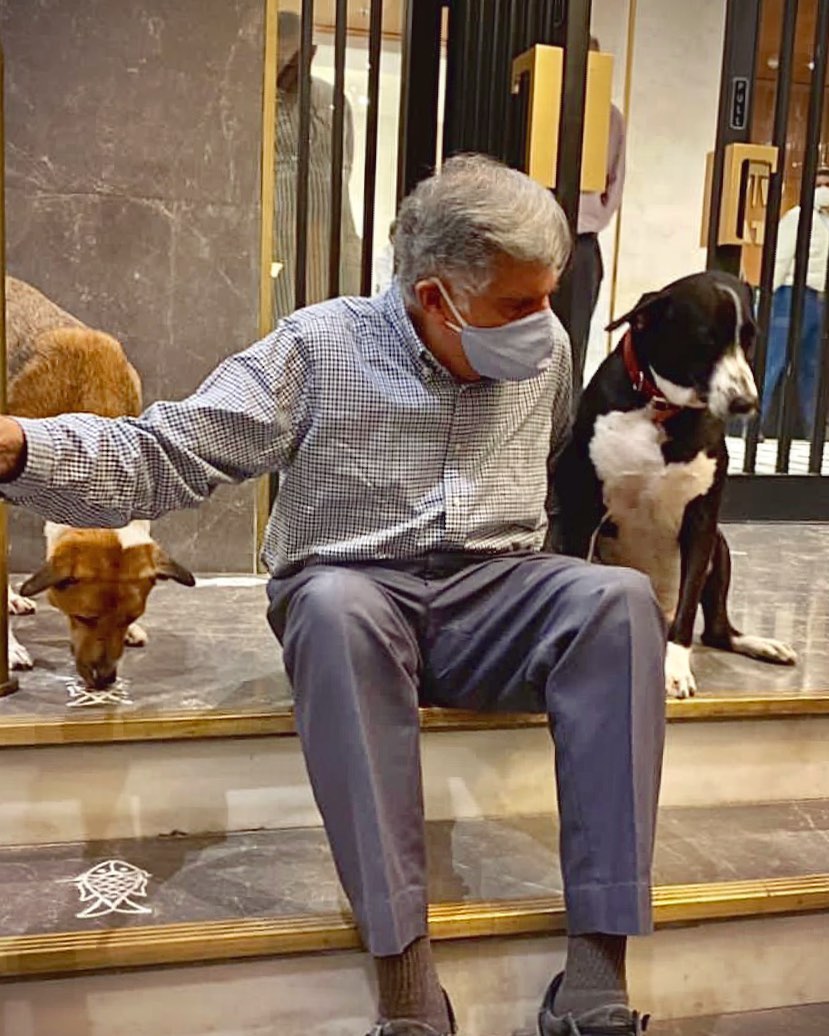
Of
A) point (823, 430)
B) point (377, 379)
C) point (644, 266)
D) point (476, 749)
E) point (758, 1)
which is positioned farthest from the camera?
point (644, 266)

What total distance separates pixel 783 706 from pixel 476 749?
0.51 meters

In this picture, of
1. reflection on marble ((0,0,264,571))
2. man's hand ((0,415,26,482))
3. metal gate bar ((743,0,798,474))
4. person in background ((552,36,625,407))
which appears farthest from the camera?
metal gate bar ((743,0,798,474))

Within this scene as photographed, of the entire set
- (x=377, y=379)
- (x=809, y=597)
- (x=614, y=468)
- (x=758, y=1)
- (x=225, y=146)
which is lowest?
(x=809, y=597)

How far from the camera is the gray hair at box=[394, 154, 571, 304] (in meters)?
1.56

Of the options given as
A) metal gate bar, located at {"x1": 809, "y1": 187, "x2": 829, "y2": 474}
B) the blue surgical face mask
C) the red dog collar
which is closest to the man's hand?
the blue surgical face mask

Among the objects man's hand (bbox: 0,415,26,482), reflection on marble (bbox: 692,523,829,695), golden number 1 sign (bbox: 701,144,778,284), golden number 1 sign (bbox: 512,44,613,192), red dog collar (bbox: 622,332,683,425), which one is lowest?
reflection on marble (bbox: 692,523,829,695)

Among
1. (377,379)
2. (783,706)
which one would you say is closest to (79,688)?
(377,379)

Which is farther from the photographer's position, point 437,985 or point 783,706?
point 783,706

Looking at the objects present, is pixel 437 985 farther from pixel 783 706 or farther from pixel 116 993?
pixel 783 706

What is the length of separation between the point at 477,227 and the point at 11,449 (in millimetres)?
660

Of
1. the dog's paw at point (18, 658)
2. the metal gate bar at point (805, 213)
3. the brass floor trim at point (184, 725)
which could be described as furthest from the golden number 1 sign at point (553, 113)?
the metal gate bar at point (805, 213)

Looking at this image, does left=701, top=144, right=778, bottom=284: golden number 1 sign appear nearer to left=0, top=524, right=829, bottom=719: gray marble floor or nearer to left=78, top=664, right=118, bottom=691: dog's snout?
left=0, top=524, right=829, bottom=719: gray marble floor

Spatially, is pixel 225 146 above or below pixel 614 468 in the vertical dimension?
above

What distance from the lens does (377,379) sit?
1.67 metres
